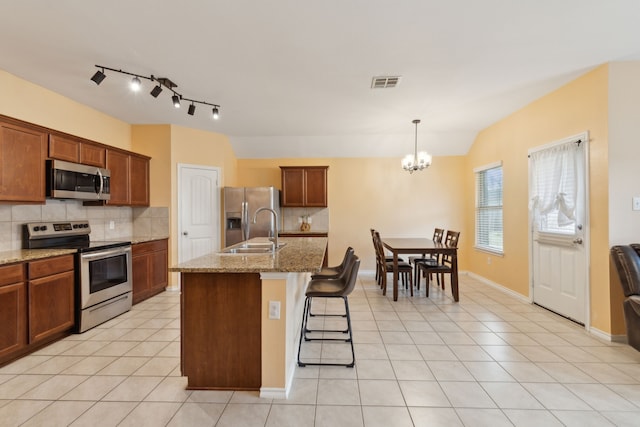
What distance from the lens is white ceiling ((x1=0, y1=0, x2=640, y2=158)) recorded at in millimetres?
2049

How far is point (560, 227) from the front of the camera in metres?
3.37

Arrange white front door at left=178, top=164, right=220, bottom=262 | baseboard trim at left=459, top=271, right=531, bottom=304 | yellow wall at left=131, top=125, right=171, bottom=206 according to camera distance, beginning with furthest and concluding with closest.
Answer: white front door at left=178, top=164, right=220, bottom=262, yellow wall at left=131, top=125, right=171, bottom=206, baseboard trim at left=459, top=271, right=531, bottom=304

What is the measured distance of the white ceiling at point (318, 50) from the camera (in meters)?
2.05

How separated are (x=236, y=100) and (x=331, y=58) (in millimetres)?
1569

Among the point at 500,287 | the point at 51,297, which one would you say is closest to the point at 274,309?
the point at 51,297

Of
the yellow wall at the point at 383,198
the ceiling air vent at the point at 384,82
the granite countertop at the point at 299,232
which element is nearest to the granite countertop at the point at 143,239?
the granite countertop at the point at 299,232

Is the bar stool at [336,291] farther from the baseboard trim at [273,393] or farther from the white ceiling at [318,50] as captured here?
the white ceiling at [318,50]

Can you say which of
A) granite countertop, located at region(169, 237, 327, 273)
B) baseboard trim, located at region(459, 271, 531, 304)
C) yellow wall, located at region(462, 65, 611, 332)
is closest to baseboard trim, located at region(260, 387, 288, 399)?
granite countertop, located at region(169, 237, 327, 273)

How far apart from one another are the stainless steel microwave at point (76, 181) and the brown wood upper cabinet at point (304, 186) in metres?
2.78

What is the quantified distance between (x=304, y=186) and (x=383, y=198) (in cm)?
163

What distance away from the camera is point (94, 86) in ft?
10.7

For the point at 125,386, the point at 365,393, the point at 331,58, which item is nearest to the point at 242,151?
the point at 331,58

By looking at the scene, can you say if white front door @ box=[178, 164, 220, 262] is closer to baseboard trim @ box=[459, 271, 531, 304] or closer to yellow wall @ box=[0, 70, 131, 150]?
yellow wall @ box=[0, 70, 131, 150]

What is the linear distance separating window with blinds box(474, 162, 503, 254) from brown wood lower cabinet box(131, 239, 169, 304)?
510cm
